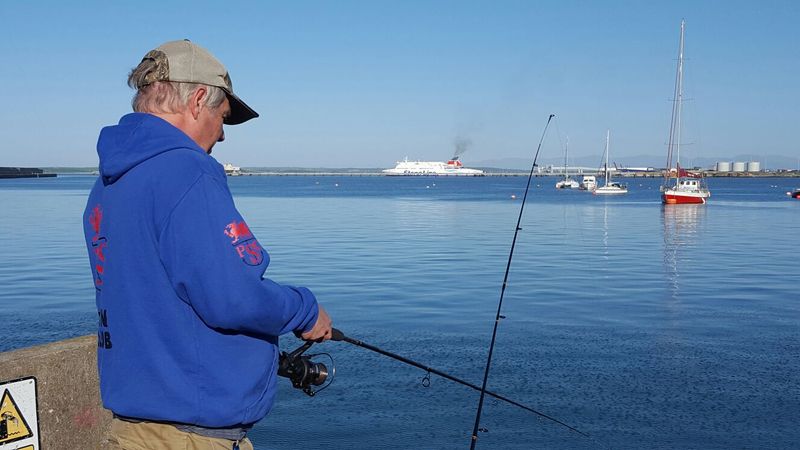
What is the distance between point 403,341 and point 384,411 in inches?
103

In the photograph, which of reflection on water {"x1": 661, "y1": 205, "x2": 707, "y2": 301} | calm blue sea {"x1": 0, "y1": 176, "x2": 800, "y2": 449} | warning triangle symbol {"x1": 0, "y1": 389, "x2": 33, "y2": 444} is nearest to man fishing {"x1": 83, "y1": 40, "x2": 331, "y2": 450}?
warning triangle symbol {"x1": 0, "y1": 389, "x2": 33, "y2": 444}

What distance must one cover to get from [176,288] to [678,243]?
24650mm

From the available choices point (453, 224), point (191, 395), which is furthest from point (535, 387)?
point (453, 224)

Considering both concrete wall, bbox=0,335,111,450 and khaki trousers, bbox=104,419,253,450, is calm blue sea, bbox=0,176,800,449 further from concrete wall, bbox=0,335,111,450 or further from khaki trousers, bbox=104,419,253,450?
khaki trousers, bbox=104,419,253,450

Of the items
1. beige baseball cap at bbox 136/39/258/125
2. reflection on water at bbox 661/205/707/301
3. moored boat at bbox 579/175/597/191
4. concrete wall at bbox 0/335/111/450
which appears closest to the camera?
beige baseball cap at bbox 136/39/258/125

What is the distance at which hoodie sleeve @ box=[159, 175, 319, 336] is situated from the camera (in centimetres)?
196

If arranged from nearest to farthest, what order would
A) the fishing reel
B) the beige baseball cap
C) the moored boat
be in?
the beige baseball cap → the fishing reel → the moored boat

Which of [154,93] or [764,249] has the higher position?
[154,93]

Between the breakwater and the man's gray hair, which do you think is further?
the breakwater

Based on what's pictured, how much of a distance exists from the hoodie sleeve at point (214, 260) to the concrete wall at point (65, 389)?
4.60 ft

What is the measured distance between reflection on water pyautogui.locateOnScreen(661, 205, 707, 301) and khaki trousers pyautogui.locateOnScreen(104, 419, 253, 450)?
12.5 metres

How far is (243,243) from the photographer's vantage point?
202cm

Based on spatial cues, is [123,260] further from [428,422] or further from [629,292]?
[629,292]

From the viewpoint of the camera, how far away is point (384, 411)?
7281 millimetres
